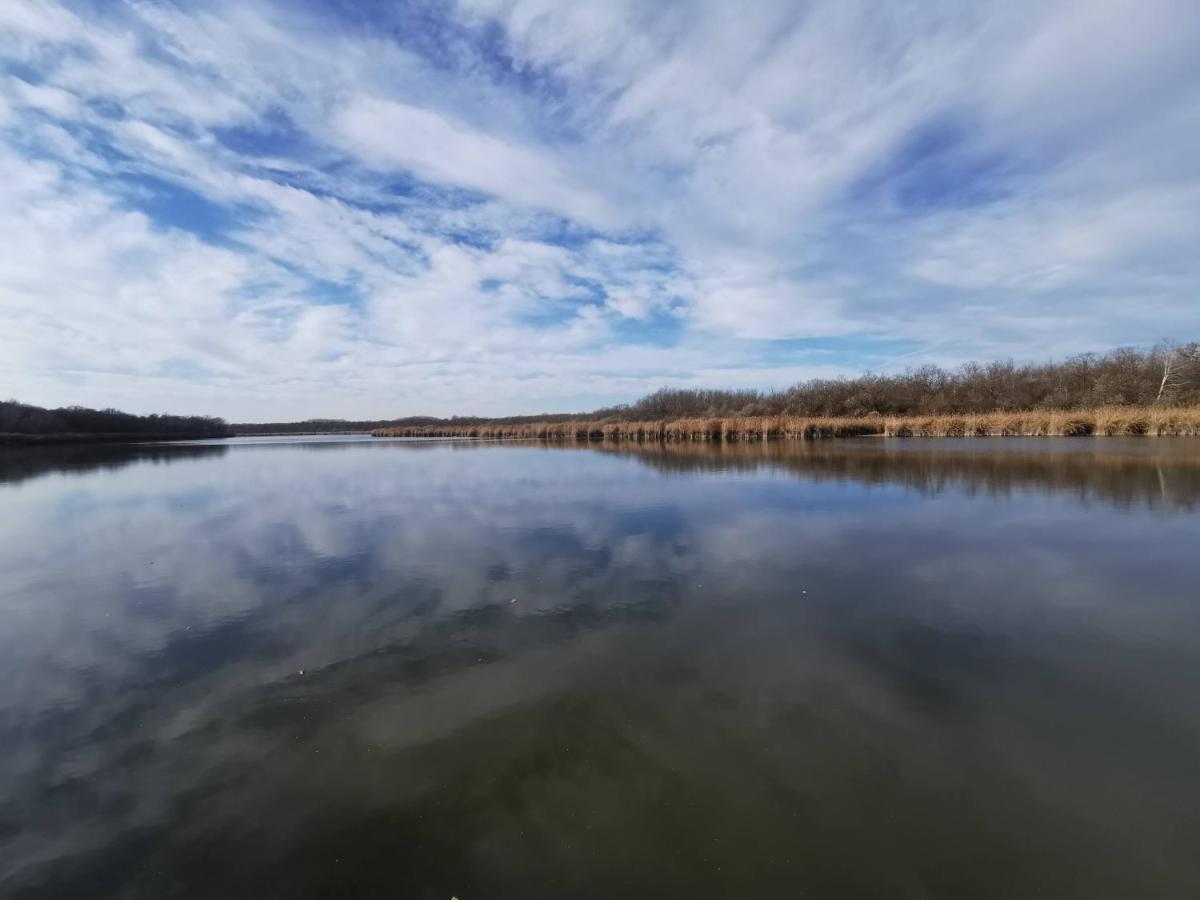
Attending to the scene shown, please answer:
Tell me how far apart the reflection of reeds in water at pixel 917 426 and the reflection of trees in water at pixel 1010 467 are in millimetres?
3339

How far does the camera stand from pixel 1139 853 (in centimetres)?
247

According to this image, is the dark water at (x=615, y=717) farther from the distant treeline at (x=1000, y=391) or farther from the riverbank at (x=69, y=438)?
the riverbank at (x=69, y=438)

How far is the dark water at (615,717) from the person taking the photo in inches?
100

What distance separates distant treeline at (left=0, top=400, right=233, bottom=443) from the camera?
57.2 metres

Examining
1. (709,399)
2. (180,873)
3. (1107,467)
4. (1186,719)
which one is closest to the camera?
(180,873)

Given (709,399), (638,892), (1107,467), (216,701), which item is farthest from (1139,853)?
(709,399)

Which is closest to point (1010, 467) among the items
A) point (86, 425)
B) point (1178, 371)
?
point (1178, 371)

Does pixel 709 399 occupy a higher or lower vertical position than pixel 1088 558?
higher

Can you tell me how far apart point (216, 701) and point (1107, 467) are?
19700 millimetres

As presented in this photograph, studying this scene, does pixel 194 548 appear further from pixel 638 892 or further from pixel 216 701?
pixel 638 892

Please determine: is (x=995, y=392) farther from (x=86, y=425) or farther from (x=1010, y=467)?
(x=86, y=425)

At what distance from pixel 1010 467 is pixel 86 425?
89.0 metres

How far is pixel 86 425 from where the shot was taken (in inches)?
2660

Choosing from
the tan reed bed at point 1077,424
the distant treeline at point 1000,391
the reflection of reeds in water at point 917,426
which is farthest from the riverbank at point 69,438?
the tan reed bed at point 1077,424
